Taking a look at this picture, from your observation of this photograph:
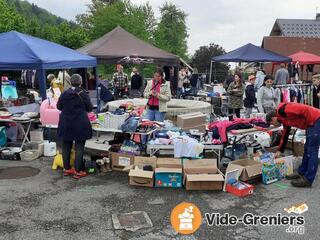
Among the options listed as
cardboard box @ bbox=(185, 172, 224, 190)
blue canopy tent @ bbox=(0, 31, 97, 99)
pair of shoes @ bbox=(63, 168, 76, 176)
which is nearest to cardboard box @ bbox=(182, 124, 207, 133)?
cardboard box @ bbox=(185, 172, 224, 190)

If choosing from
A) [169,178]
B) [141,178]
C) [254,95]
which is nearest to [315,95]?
[254,95]

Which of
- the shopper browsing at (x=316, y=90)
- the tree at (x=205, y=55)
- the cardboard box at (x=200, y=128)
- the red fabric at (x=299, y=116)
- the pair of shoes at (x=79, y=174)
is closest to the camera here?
the red fabric at (x=299, y=116)

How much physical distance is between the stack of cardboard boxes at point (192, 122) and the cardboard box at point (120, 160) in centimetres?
152

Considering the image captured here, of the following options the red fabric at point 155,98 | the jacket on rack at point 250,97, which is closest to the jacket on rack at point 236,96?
the jacket on rack at point 250,97

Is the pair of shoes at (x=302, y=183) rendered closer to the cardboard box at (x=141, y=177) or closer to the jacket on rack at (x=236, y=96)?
the cardboard box at (x=141, y=177)

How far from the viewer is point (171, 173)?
6125 millimetres

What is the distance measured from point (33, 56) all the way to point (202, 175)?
4926 mm

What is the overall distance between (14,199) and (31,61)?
13.2ft

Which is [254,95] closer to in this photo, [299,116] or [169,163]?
[299,116]

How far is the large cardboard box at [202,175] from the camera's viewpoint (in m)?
5.99

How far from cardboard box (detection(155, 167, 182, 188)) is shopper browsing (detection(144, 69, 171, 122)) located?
2.34 m

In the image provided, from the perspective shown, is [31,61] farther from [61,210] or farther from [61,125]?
[61,210]

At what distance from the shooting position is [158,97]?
26.7 ft

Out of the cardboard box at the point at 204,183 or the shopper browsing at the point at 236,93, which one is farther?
the shopper browsing at the point at 236,93
